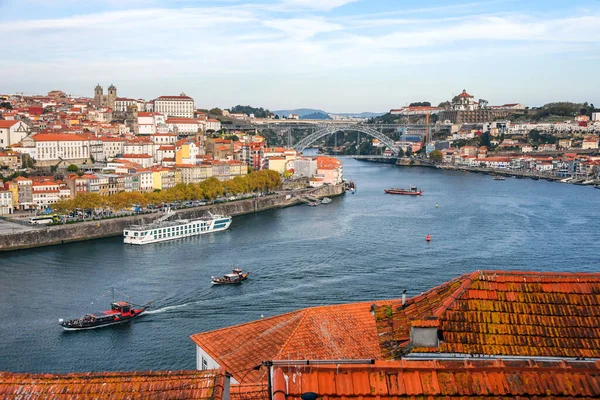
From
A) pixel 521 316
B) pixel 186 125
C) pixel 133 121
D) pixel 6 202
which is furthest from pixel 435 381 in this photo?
pixel 186 125

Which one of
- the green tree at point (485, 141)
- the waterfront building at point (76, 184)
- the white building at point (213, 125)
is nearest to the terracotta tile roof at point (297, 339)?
the waterfront building at point (76, 184)

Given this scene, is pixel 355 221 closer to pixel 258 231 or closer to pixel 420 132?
pixel 258 231

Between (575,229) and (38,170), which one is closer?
(575,229)

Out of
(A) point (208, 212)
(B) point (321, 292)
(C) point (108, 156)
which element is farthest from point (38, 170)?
(B) point (321, 292)

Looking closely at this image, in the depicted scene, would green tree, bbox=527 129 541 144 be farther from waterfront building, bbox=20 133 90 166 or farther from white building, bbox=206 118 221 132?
waterfront building, bbox=20 133 90 166

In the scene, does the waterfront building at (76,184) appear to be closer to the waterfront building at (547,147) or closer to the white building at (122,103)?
the white building at (122,103)

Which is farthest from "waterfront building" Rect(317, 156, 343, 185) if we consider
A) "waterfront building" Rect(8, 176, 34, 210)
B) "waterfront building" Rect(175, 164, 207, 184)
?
"waterfront building" Rect(8, 176, 34, 210)
